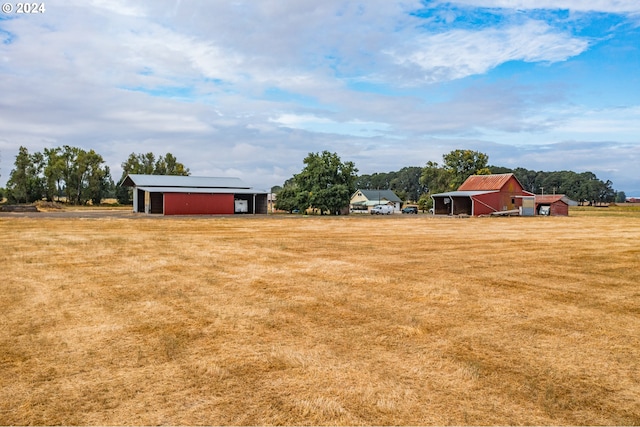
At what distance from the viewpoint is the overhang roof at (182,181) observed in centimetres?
5219

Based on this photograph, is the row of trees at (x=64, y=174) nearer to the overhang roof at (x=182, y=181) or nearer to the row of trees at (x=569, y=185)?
the overhang roof at (x=182, y=181)

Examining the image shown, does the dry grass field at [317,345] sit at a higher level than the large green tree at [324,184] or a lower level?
lower

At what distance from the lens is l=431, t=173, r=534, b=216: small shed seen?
5562 centimetres

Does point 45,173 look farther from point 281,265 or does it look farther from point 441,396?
point 441,396

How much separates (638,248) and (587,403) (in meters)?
16.6

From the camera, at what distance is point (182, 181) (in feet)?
178

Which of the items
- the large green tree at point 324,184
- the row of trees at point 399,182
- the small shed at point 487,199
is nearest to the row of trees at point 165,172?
the large green tree at point 324,184

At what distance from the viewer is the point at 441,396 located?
4.49 metres

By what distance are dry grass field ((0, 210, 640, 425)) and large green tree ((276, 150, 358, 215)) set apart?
41.6 m

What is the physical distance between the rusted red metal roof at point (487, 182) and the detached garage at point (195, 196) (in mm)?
28477

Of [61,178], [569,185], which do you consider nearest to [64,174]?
[61,178]

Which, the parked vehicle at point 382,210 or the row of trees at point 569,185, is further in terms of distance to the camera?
the row of trees at point 569,185

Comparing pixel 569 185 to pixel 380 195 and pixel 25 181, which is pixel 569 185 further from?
pixel 25 181

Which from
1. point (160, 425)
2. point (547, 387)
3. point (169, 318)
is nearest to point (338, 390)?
point (160, 425)
